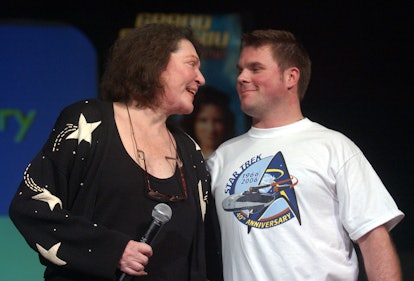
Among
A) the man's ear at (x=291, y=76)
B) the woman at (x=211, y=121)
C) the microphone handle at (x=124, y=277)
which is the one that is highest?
the man's ear at (x=291, y=76)

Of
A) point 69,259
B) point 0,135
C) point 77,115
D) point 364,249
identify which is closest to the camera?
point 69,259

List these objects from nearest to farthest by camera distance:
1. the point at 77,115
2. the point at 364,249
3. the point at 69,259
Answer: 1. the point at 69,259
2. the point at 77,115
3. the point at 364,249

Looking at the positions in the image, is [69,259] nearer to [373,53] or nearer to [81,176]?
[81,176]

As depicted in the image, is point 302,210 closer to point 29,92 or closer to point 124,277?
point 124,277

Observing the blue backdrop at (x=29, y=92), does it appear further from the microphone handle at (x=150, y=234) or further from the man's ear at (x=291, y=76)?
the microphone handle at (x=150, y=234)

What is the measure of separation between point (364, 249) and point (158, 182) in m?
0.73

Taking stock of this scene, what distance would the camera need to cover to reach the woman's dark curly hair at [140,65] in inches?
103

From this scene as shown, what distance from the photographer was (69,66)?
3.51 metres

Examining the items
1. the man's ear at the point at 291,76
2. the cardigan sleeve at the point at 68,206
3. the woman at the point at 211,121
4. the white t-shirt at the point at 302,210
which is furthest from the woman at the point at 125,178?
the woman at the point at 211,121

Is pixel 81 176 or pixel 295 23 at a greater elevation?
pixel 295 23

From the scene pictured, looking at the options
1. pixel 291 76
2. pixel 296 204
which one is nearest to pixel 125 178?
pixel 296 204

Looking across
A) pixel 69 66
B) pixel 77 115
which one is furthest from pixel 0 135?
pixel 77 115

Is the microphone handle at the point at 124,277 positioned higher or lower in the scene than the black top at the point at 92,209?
lower

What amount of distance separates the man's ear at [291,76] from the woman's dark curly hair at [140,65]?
19.2 inches
